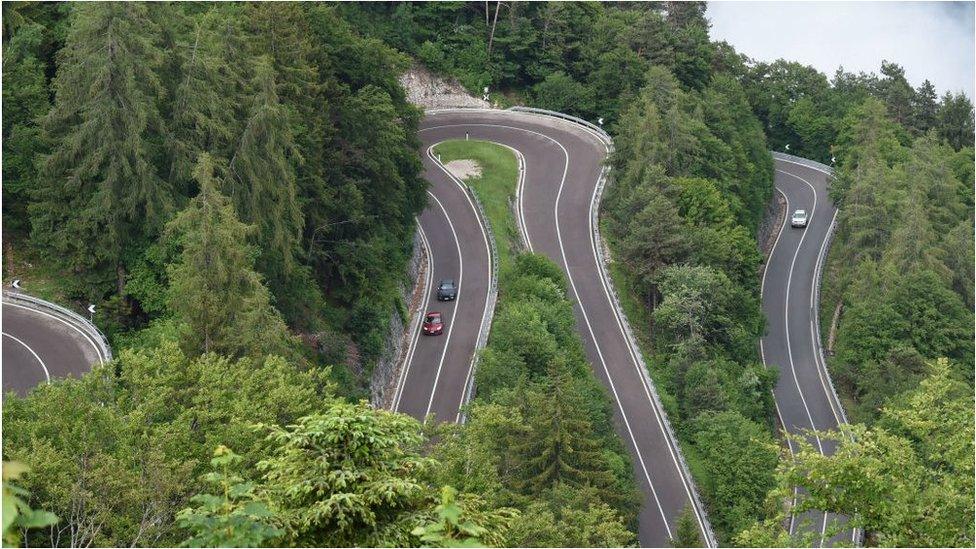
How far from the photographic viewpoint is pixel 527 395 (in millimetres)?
45875

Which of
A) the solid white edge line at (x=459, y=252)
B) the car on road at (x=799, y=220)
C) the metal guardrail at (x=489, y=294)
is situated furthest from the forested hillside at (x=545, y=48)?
the car on road at (x=799, y=220)

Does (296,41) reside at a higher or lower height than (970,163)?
lower

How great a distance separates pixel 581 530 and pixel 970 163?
79.2 metres

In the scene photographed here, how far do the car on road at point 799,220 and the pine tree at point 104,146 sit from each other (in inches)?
2659

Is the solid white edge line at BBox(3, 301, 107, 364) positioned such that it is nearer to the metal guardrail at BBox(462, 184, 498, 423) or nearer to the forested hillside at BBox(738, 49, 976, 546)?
the metal guardrail at BBox(462, 184, 498, 423)

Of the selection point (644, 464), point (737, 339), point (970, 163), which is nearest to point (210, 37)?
point (644, 464)

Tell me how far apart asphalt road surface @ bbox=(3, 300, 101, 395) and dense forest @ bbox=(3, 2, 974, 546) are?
1.83 metres

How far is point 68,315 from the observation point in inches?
1745

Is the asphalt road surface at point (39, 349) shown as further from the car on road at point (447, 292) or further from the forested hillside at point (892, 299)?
the forested hillside at point (892, 299)

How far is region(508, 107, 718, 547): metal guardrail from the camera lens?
2143 inches

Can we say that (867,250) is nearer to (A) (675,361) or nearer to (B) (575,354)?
(A) (675,361)

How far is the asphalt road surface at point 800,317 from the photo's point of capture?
238ft

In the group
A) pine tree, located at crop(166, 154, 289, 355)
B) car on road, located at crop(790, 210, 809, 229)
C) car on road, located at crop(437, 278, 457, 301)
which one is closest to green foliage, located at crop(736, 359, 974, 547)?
pine tree, located at crop(166, 154, 289, 355)

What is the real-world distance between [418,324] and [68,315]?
22.0m
